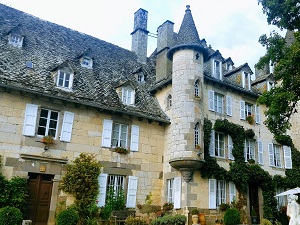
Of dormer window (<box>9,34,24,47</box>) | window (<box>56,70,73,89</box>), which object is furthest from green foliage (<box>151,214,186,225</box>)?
dormer window (<box>9,34,24,47</box>)

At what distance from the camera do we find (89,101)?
15453mm

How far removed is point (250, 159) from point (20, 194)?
12668 millimetres

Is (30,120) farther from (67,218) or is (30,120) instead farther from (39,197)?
(67,218)

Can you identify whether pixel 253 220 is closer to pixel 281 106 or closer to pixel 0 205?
pixel 281 106

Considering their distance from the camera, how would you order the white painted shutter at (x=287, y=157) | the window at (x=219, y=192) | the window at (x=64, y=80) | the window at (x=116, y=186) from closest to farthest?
the window at (x=116, y=186), the window at (x=64, y=80), the window at (x=219, y=192), the white painted shutter at (x=287, y=157)

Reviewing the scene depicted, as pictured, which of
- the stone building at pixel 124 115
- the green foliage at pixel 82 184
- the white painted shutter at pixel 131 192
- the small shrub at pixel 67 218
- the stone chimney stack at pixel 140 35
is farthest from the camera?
the stone chimney stack at pixel 140 35

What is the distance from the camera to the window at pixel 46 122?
1387 centimetres

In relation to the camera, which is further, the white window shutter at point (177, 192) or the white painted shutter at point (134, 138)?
the white painted shutter at point (134, 138)

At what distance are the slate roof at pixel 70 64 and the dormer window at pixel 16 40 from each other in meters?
0.23

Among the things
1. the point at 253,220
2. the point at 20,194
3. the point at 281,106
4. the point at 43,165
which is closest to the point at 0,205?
the point at 20,194

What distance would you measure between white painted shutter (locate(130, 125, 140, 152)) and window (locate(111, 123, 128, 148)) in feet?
1.03

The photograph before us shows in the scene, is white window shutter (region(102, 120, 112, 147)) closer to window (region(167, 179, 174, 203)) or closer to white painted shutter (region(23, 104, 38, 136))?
white painted shutter (region(23, 104, 38, 136))

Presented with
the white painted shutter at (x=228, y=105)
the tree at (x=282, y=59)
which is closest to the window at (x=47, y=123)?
the tree at (x=282, y=59)

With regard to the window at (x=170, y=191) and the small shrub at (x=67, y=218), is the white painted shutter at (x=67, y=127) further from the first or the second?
the window at (x=170, y=191)
